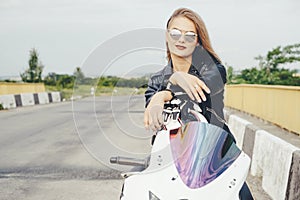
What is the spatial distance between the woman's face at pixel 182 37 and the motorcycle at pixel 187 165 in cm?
33

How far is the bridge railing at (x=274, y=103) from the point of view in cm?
823


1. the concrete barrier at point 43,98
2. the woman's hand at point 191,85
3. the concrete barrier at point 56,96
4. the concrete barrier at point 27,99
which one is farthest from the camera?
the concrete barrier at point 56,96

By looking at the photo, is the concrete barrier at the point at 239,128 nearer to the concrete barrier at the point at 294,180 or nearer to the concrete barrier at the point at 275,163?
the concrete barrier at the point at 275,163

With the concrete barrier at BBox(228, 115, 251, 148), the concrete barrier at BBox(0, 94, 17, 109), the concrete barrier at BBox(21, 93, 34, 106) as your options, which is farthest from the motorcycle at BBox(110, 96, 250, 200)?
the concrete barrier at BBox(21, 93, 34, 106)

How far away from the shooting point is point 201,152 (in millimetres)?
2309

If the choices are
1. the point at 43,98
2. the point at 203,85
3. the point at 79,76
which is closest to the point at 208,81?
the point at 203,85

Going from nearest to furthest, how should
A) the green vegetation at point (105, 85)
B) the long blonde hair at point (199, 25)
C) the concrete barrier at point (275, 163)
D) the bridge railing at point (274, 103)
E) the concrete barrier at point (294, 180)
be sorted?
the green vegetation at point (105, 85) → the long blonde hair at point (199, 25) → the concrete barrier at point (294, 180) → the concrete barrier at point (275, 163) → the bridge railing at point (274, 103)

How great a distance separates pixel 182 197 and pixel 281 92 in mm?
7378

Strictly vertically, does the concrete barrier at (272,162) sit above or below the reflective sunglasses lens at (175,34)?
below

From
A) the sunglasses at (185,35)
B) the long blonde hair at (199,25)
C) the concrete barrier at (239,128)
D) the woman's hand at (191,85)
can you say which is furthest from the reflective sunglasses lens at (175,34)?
the concrete barrier at (239,128)

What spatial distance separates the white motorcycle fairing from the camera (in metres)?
2.21

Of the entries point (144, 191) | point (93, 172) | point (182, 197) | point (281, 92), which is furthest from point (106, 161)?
point (281, 92)

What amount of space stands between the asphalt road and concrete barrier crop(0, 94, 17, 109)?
7.14 m

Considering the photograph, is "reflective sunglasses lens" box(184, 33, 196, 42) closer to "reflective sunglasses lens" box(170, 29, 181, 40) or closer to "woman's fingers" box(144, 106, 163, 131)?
"reflective sunglasses lens" box(170, 29, 181, 40)
